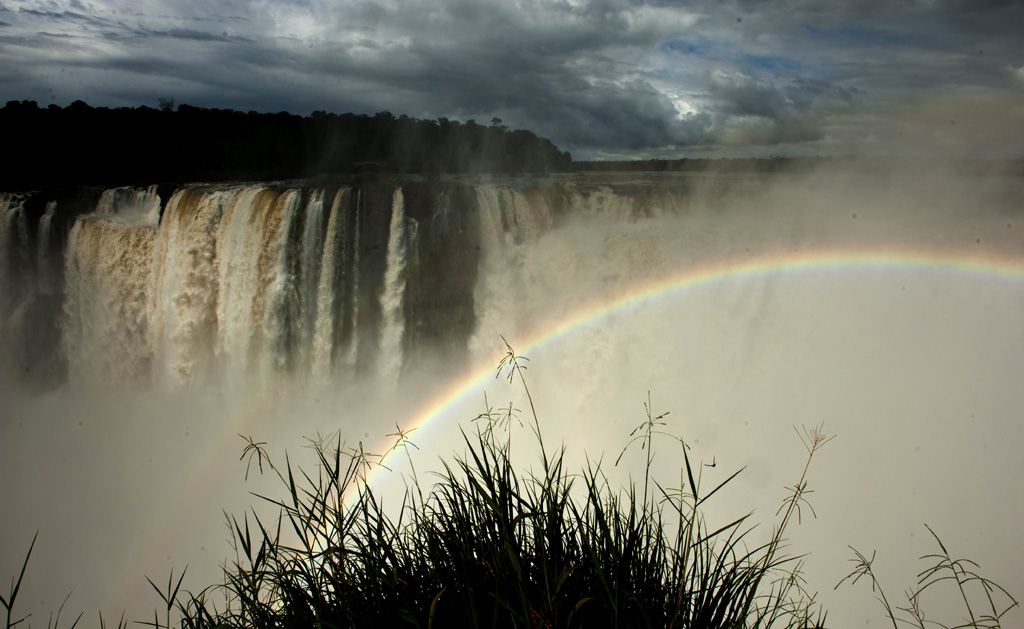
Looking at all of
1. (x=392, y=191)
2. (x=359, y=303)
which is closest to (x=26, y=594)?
(x=359, y=303)

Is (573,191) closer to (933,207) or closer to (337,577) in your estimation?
(933,207)

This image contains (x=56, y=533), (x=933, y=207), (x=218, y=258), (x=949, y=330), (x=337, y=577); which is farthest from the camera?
(x=218, y=258)

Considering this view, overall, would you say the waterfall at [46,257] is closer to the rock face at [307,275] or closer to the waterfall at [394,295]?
the rock face at [307,275]

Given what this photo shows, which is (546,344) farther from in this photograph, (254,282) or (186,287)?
(186,287)

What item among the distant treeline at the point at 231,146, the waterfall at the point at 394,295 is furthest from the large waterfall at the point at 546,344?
the distant treeline at the point at 231,146

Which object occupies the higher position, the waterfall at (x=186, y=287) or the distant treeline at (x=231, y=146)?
the distant treeline at (x=231, y=146)
